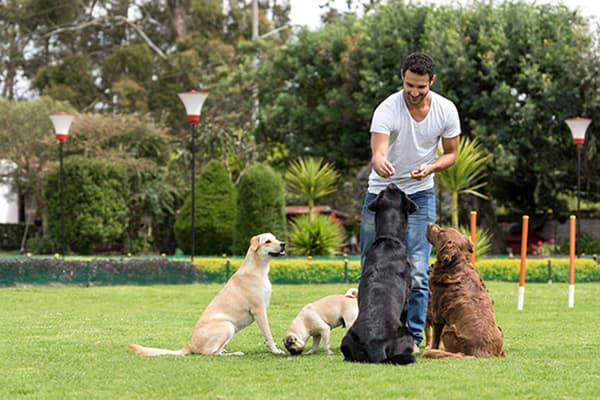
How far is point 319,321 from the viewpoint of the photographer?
27.1 feet

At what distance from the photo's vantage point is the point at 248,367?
22.6ft

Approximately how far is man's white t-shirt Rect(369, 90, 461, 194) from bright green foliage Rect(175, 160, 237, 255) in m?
19.3

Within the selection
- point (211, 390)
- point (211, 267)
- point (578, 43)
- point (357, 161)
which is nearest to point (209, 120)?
point (357, 161)

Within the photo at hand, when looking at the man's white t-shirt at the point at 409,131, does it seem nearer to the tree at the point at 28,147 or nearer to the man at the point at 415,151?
the man at the point at 415,151

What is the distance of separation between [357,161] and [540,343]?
85.9 feet

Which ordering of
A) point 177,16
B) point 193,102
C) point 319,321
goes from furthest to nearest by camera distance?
point 177,16
point 193,102
point 319,321

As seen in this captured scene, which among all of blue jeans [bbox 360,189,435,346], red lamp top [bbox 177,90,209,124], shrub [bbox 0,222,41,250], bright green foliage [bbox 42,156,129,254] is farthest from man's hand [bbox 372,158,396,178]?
shrub [bbox 0,222,41,250]

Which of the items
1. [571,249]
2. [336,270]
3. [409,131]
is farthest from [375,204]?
[336,270]

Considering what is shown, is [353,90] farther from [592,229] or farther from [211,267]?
[211,267]

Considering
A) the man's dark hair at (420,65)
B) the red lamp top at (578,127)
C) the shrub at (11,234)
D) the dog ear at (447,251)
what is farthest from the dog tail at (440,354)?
the shrub at (11,234)

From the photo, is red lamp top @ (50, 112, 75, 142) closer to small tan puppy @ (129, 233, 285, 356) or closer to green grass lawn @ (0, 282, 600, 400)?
green grass lawn @ (0, 282, 600, 400)

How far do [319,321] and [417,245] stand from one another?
1.19 m

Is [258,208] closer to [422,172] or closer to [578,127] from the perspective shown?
[578,127]

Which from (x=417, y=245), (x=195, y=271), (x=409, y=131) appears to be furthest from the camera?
(x=195, y=271)
